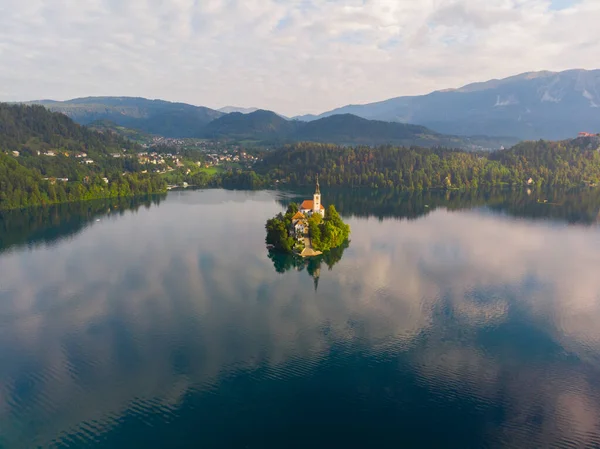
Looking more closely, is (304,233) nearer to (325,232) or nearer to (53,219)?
(325,232)

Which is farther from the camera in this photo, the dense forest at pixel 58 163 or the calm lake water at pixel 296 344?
the dense forest at pixel 58 163

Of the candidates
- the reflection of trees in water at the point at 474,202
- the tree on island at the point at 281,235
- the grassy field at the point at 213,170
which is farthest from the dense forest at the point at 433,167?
the tree on island at the point at 281,235

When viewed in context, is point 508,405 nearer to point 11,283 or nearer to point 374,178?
point 11,283

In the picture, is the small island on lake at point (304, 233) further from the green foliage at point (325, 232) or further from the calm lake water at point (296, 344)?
the calm lake water at point (296, 344)

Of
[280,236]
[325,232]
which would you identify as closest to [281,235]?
[280,236]

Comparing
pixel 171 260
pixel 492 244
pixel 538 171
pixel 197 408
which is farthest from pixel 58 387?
pixel 538 171

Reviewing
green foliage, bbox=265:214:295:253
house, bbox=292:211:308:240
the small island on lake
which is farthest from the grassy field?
green foliage, bbox=265:214:295:253

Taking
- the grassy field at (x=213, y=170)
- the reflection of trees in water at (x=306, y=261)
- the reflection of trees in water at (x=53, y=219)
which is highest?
the grassy field at (x=213, y=170)

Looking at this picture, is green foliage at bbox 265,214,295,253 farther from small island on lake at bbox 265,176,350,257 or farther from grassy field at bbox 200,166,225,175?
grassy field at bbox 200,166,225,175
